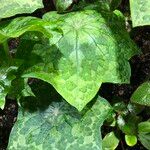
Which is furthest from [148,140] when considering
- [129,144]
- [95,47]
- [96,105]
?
[95,47]

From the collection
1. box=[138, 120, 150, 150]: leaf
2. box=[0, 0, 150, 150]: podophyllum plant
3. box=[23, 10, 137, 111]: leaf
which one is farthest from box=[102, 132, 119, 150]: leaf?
box=[23, 10, 137, 111]: leaf

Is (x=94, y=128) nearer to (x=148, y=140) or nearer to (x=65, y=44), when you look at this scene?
(x=148, y=140)

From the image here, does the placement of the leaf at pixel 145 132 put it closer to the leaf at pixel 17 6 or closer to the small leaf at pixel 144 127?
the small leaf at pixel 144 127

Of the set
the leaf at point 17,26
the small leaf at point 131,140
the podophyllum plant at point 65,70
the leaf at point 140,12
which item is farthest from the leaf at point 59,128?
the leaf at point 140,12

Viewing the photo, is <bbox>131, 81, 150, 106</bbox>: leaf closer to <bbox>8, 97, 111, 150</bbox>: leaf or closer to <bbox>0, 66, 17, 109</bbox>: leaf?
<bbox>8, 97, 111, 150</bbox>: leaf

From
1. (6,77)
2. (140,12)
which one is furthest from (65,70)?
(140,12)
